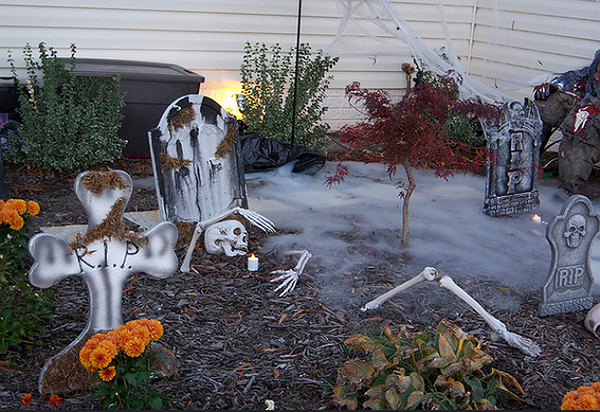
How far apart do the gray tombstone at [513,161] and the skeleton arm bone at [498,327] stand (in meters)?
2.24

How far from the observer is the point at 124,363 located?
238cm

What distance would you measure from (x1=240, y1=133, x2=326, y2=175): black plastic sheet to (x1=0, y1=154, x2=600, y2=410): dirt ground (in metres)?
2.21

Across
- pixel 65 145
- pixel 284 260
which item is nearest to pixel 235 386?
pixel 284 260

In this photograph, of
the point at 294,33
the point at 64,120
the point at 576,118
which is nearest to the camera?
the point at 64,120

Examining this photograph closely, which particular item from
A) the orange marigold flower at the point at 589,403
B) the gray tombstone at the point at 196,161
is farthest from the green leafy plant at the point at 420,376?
the gray tombstone at the point at 196,161

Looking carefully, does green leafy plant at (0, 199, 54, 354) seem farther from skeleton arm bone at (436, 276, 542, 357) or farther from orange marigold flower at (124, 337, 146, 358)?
skeleton arm bone at (436, 276, 542, 357)

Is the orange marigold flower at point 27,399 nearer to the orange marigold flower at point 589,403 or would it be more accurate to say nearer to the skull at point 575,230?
the orange marigold flower at point 589,403

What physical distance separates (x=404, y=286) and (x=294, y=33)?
5.03m

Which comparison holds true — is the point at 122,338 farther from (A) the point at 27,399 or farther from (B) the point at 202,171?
(B) the point at 202,171

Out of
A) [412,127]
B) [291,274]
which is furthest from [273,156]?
[291,274]

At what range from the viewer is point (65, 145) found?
5.67m

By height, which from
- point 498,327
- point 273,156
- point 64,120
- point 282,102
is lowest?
point 498,327

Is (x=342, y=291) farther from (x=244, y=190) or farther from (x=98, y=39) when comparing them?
(x=98, y=39)

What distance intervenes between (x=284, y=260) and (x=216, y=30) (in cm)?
404
